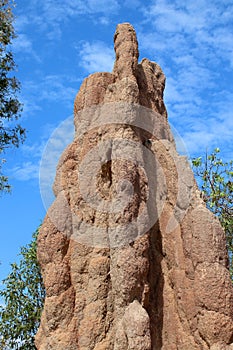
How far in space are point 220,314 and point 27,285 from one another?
1038 centimetres

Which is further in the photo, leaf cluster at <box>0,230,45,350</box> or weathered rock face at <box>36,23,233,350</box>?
leaf cluster at <box>0,230,45,350</box>

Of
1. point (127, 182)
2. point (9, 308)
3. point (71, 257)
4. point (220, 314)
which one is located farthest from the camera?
point (9, 308)

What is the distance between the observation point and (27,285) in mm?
16406

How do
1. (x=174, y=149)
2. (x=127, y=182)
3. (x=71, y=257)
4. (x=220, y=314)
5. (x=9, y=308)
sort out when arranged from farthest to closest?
(x=9, y=308) → (x=174, y=149) → (x=71, y=257) → (x=127, y=182) → (x=220, y=314)

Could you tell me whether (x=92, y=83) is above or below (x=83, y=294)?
above

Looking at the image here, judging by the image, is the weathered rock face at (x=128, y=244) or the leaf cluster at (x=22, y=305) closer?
the weathered rock face at (x=128, y=244)

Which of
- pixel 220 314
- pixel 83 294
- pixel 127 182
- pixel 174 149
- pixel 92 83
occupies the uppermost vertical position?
pixel 92 83

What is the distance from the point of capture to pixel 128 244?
725cm

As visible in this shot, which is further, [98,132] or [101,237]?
[98,132]

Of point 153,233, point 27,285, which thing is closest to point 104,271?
point 153,233

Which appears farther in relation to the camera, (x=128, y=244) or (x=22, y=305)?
(x=22, y=305)

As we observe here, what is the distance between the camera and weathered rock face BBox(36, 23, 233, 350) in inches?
279

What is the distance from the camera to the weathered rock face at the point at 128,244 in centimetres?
707

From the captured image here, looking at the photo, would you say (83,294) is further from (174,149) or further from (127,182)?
(174,149)
